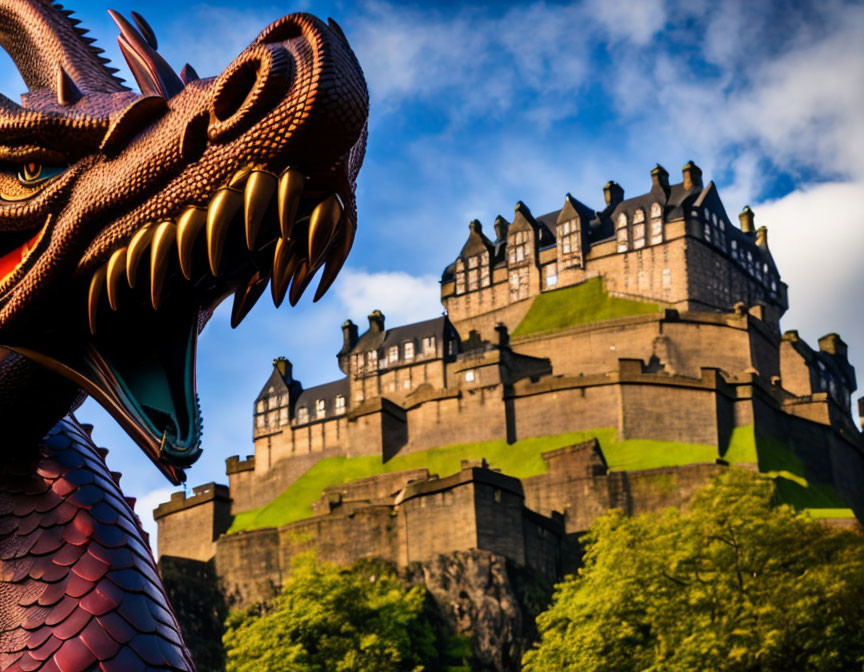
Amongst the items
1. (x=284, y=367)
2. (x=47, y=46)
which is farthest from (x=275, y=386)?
(x=47, y=46)

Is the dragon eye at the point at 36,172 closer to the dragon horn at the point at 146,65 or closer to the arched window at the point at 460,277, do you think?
the dragon horn at the point at 146,65

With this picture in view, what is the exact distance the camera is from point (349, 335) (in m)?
79.4

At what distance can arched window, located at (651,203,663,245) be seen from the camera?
75750mm

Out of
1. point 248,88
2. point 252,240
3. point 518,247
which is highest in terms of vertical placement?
point 518,247

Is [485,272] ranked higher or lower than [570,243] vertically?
lower

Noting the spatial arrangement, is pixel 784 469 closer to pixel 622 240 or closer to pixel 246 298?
pixel 622 240

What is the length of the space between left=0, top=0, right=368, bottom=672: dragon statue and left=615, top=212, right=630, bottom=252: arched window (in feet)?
244

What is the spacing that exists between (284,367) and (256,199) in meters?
77.2

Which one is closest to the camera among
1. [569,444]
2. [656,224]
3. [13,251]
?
[13,251]

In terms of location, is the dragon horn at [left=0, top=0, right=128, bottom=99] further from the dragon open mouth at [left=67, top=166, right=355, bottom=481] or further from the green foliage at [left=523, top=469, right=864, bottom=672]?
the green foliage at [left=523, top=469, right=864, bottom=672]

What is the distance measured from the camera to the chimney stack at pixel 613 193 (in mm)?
Result: 83250

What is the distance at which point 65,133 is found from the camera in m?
2.74

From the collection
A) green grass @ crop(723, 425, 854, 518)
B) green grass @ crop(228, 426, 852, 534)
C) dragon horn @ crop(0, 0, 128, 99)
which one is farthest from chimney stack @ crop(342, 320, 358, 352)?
dragon horn @ crop(0, 0, 128, 99)

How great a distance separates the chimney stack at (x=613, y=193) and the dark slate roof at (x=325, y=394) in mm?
20595
